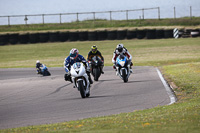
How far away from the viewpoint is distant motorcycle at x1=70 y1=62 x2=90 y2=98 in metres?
13.4

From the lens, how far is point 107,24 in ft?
192

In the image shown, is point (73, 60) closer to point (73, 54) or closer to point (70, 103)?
point (73, 54)

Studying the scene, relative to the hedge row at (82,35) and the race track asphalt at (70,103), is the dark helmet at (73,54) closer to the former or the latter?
the race track asphalt at (70,103)

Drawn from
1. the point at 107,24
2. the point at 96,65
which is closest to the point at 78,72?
the point at 96,65

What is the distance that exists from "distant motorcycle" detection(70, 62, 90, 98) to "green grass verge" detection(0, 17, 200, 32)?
41.2 meters

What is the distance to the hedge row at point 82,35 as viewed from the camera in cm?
4834

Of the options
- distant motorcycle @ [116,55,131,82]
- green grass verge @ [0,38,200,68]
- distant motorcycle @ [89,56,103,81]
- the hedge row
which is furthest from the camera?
the hedge row

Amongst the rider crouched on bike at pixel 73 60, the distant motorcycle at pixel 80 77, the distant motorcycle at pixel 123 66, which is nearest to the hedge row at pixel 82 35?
the distant motorcycle at pixel 123 66

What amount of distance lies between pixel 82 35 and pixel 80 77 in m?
36.5

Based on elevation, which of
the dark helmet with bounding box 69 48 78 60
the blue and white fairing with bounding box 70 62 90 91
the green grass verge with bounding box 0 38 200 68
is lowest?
the green grass verge with bounding box 0 38 200 68

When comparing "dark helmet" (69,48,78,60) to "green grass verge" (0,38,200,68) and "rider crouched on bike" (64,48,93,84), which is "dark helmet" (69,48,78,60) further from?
"green grass verge" (0,38,200,68)

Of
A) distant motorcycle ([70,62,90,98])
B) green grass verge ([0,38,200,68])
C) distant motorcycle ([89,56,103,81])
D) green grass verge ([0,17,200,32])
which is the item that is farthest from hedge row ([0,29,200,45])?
distant motorcycle ([70,62,90,98])

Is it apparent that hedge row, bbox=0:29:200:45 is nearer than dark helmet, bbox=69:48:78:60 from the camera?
No

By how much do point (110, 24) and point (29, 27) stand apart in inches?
388
